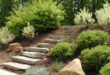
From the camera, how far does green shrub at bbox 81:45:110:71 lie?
811 cm

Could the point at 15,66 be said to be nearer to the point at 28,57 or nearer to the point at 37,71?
the point at 28,57

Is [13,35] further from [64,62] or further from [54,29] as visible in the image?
[64,62]

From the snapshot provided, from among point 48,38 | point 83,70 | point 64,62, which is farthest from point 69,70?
point 48,38

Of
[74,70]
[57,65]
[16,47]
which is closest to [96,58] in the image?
[74,70]

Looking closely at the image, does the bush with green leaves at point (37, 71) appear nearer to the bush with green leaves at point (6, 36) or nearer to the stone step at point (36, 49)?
the stone step at point (36, 49)

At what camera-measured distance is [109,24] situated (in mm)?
10586

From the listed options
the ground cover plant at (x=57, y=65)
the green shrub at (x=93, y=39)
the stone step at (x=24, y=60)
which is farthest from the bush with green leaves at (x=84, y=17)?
the ground cover plant at (x=57, y=65)

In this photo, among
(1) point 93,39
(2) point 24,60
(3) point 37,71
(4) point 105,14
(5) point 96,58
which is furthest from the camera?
(2) point 24,60

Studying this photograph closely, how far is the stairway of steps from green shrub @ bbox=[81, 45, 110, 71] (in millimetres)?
2425

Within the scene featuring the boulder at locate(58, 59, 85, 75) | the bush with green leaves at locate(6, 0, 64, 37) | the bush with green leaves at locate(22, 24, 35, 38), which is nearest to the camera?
the boulder at locate(58, 59, 85, 75)

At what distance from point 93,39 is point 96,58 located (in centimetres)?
109

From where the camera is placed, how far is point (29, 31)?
43.6 ft

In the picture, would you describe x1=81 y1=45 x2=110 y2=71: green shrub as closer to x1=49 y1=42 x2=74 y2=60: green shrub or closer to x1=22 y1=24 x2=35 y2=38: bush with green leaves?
x1=49 y1=42 x2=74 y2=60: green shrub

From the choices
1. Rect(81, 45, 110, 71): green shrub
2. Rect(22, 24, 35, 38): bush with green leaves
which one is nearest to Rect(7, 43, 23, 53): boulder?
Rect(22, 24, 35, 38): bush with green leaves
